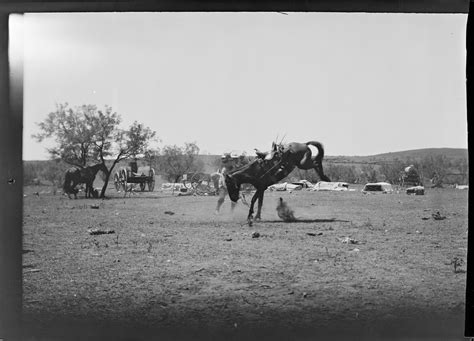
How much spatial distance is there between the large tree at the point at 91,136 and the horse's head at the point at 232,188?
2.28 ft

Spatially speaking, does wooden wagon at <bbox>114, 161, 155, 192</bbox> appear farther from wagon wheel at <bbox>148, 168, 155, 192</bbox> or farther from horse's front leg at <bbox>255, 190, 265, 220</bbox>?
horse's front leg at <bbox>255, 190, 265, 220</bbox>

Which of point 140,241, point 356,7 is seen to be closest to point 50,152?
point 140,241

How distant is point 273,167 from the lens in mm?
4656

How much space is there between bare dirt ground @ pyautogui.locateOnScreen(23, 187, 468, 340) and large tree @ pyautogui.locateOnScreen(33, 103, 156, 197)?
339 mm

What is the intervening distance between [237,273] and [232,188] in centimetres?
67

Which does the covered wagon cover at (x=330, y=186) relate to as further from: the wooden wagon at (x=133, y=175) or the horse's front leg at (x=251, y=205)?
the wooden wagon at (x=133, y=175)

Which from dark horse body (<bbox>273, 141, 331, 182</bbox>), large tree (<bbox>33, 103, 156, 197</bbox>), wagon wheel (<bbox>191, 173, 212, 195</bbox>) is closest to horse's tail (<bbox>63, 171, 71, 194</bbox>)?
large tree (<bbox>33, 103, 156, 197</bbox>)

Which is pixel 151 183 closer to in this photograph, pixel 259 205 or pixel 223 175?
pixel 223 175

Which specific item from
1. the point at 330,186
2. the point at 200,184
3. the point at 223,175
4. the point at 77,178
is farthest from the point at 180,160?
the point at 330,186

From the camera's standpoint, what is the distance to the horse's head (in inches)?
183

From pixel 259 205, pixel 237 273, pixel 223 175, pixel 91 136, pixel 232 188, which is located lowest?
pixel 237 273

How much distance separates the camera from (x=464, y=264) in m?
4.54

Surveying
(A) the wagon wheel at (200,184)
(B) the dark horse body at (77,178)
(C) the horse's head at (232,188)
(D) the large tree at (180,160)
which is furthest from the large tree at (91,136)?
(C) the horse's head at (232,188)

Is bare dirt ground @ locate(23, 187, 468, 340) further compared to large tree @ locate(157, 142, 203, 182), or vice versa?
large tree @ locate(157, 142, 203, 182)
